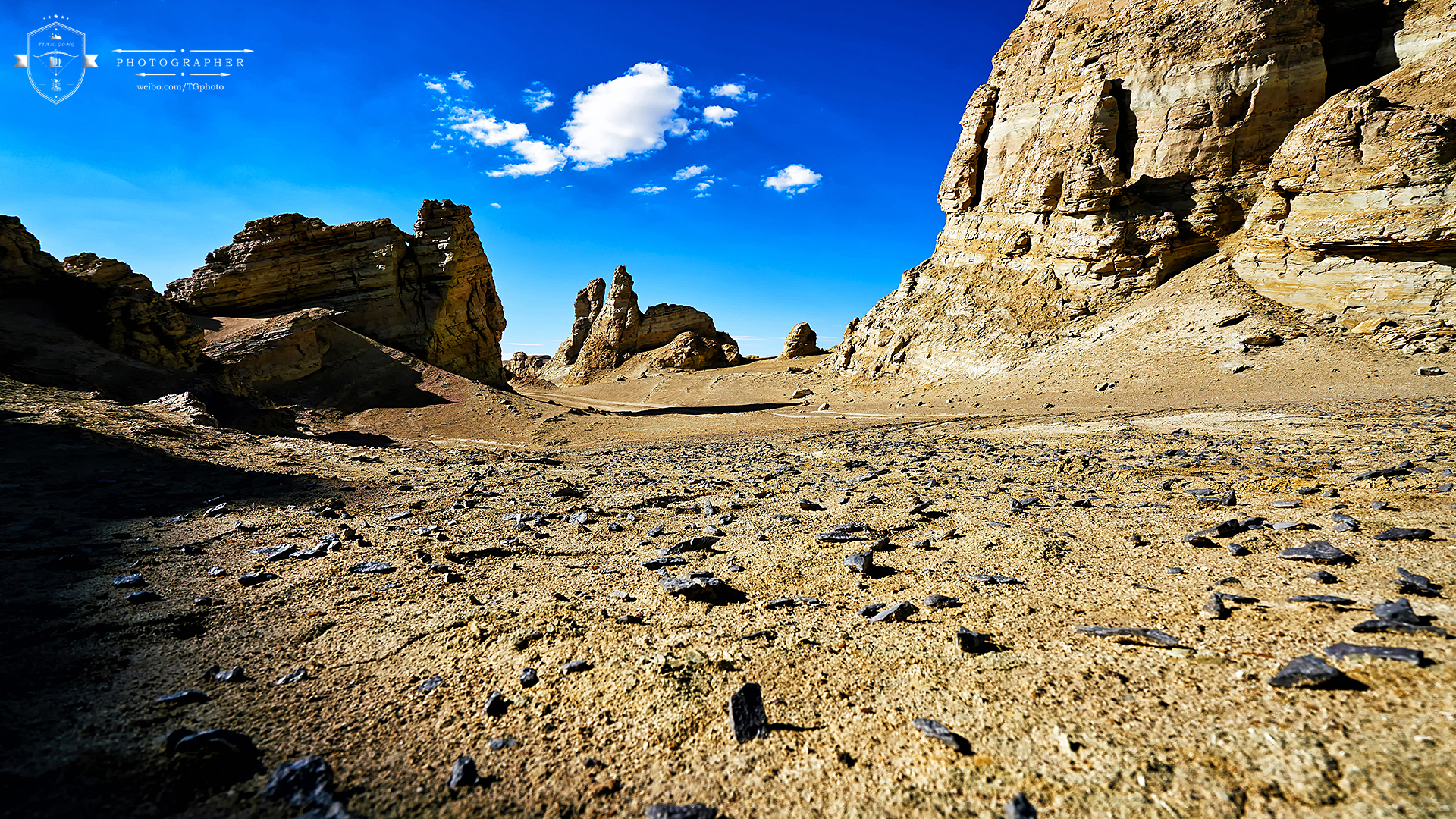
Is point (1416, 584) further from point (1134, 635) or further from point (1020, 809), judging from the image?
point (1020, 809)

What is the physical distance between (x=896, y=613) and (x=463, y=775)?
2.78 meters

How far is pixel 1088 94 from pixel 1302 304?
18.6 m

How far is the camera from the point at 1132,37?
35.8 metres

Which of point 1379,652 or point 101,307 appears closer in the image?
point 1379,652

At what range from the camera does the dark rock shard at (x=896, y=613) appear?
3.95 m

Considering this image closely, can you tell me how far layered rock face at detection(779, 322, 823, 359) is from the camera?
209 ft

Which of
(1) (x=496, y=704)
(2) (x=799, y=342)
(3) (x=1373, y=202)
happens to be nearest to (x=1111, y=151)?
(3) (x=1373, y=202)

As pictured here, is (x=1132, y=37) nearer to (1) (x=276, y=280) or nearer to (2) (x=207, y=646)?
(2) (x=207, y=646)

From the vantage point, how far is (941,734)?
261 cm

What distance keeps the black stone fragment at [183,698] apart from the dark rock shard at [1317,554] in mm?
7219

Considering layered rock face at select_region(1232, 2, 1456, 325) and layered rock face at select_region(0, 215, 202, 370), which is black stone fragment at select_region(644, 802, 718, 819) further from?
layered rock face at select_region(1232, 2, 1456, 325)

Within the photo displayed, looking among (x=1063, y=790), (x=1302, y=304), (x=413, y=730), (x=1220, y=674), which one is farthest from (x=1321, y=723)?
(x=1302, y=304)

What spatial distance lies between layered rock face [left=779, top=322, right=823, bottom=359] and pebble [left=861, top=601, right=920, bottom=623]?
60.1m

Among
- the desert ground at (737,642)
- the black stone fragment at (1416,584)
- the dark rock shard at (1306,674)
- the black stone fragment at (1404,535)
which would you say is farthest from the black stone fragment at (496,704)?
the black stone fragment at (1404,535)
